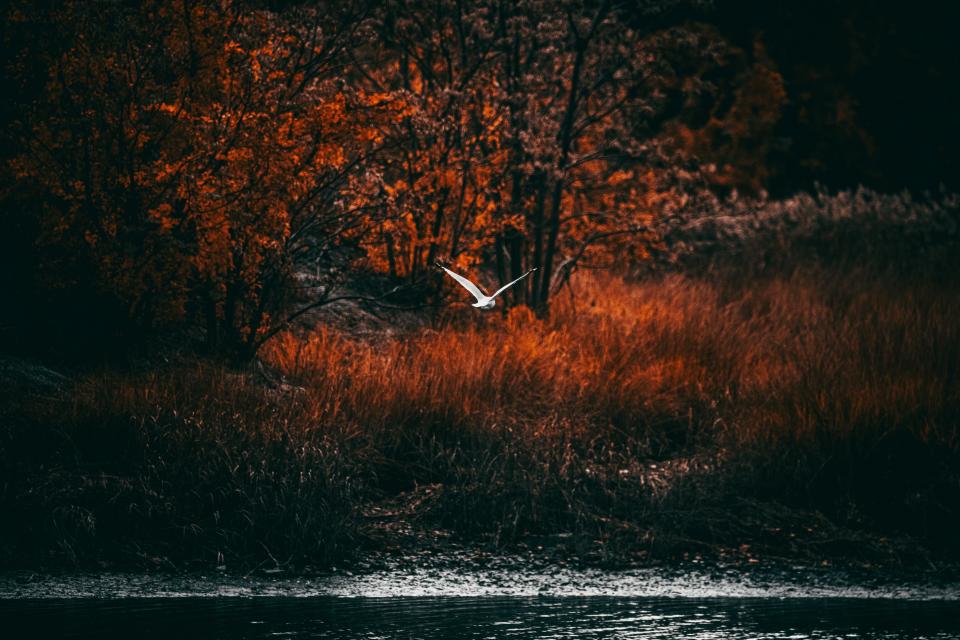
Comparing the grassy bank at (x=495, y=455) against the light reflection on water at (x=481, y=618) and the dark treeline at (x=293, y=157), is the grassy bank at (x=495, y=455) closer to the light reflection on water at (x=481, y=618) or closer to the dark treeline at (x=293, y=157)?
the light reflection on water at (x=481, y=618)

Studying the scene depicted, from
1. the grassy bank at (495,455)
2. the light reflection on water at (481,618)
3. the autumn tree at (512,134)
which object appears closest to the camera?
the light reflection on water at (481,618)

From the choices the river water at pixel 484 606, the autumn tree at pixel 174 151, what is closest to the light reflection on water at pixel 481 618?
the river water at pixel 484 606

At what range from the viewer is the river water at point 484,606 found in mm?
6105

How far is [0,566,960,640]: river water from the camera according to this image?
6105mm

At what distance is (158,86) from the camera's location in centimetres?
925

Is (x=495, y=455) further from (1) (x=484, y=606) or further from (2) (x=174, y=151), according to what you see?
(2) (x=174, y=151)

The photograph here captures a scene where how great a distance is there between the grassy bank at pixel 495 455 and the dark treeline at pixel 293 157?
874 mm

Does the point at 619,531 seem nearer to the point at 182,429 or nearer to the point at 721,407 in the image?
the point at 721,407

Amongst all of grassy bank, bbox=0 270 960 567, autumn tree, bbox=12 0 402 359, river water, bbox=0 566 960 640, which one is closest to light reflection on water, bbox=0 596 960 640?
river water, bbox=0 566 960 640

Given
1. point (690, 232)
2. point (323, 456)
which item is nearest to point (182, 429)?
point (323, 456)

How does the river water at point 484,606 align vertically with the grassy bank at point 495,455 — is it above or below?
below

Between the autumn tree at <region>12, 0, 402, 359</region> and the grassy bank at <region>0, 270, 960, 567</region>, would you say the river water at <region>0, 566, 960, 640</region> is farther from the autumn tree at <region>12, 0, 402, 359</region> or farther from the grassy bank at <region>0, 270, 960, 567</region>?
the autumn tree at <region>12, 0, 402, 359</region>

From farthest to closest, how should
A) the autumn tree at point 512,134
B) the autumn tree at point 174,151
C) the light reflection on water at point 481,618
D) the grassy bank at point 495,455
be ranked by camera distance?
1. the autumn tree at point 512,134
2. the autumn tree at point 174,151
3. the grassy bank at point 495,455
4. the light reflection on water at point 481,618

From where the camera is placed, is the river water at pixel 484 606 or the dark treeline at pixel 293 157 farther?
the dark treeline at pixel 293 157
